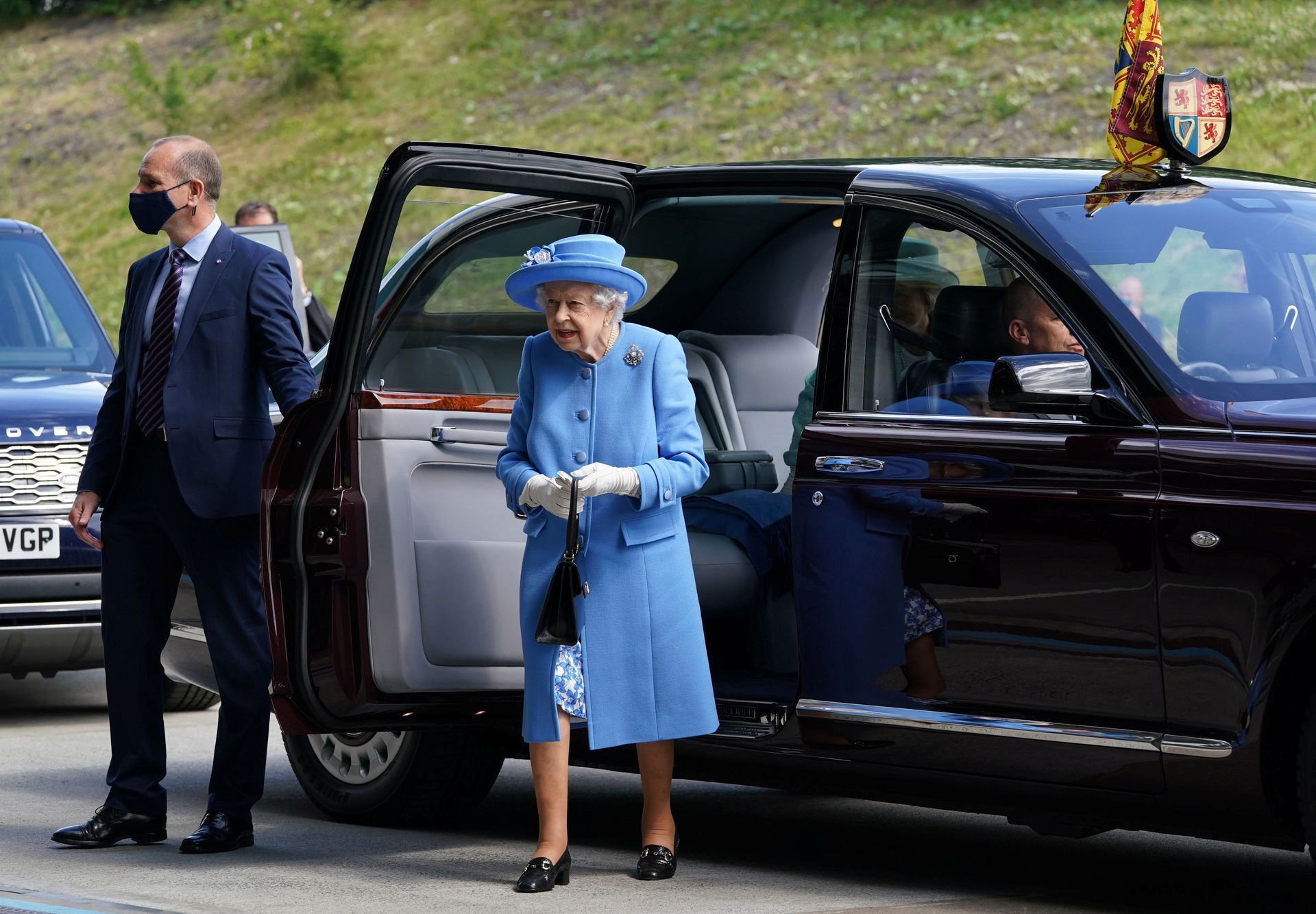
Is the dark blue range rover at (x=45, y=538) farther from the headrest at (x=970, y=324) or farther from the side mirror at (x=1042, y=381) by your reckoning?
the side mirror at (x=1042, y=381)

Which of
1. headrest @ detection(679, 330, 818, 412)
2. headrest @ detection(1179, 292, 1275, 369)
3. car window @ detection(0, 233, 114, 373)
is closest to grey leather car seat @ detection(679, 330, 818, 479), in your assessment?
headrest @ detection(679, 330, 818, 412)

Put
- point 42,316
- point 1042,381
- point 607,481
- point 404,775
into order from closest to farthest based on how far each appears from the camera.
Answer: point 1042,381 → point 607,481 → point 404,775 → point 42,316

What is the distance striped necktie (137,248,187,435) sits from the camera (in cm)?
584

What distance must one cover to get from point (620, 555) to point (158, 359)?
5.13 ft

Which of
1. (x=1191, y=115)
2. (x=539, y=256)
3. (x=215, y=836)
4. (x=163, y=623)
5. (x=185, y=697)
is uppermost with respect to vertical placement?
(x=1191, y=115)

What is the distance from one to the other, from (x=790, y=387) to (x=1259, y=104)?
17.4m

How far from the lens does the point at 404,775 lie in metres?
6.26

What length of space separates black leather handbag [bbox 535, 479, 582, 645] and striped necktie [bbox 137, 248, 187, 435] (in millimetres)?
1377

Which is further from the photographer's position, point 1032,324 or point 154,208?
point 154,208

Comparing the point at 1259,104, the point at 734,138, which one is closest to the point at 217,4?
the point at 734,138

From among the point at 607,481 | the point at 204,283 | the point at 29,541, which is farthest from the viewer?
the point at 29,541

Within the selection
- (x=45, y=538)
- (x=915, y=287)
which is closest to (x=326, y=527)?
(x=915, y=287)

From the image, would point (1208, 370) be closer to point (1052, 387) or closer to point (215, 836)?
point (1052, 387)

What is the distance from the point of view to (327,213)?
27.7 m
